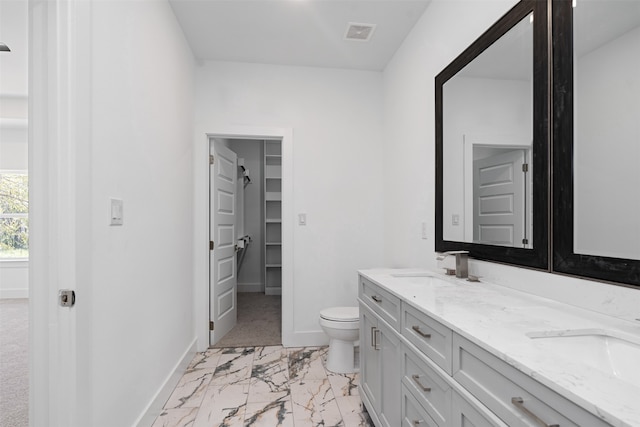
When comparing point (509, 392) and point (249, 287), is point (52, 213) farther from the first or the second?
point (249, 287)

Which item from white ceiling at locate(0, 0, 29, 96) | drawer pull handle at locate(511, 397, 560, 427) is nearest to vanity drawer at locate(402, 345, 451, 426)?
drawer pull handle at locate(511, 397, 560, 427)

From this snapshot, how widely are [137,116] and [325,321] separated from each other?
192cm

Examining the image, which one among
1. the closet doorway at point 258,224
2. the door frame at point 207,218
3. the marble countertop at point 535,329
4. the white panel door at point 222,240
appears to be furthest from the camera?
the closet doorway at point 258,224

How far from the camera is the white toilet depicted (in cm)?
264

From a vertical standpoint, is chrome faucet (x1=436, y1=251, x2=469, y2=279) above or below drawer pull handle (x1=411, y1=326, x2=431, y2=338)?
above

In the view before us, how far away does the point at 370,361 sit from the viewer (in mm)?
2008

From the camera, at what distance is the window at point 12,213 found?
5.01 metres

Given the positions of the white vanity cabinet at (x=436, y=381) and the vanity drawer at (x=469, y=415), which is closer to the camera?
the white vanity cabinet at (x=436, y=381)

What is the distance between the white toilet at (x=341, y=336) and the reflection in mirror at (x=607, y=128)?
5.65ft

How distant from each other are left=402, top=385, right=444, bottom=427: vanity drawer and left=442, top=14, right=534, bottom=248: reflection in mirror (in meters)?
0.82

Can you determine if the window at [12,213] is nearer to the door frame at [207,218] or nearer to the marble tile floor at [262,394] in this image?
the door frame at [207,218]

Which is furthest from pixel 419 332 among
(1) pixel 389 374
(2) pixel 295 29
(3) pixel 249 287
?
(3) pixel 249 287

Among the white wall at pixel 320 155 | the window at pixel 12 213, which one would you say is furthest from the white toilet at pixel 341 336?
the window at pixel 12 213

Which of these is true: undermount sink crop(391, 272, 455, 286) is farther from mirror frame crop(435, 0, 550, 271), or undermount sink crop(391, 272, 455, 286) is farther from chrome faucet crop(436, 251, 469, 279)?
mirror frame crop(435, 0, 550, 271)
